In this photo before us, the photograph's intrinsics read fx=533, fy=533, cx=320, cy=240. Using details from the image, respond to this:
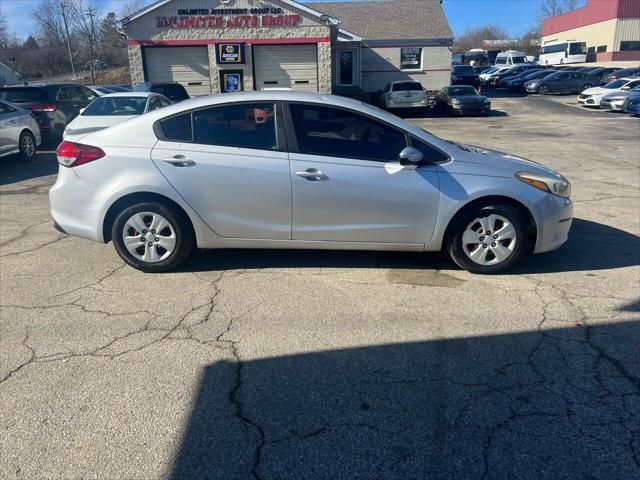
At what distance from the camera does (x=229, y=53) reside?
23.2 metres

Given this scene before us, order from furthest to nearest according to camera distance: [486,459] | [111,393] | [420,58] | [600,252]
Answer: [420,58] < [600,252] < [111,393] < [486,459]

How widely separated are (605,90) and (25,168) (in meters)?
25.3

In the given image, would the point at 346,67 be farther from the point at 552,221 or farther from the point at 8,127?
the point at 552,221

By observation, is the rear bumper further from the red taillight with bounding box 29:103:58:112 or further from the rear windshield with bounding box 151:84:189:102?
the rear windshield with bounding box 151:84:189:102

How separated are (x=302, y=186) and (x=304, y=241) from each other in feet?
1.72

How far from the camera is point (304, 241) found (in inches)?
192

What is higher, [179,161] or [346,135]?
[346,135]

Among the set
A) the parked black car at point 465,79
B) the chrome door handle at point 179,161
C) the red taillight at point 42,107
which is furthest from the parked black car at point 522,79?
the chrome door handle at point 179,161

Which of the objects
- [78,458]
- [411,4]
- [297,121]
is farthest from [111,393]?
[411,4]

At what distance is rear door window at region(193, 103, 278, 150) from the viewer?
186 inches

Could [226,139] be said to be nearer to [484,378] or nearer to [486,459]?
[484,378]

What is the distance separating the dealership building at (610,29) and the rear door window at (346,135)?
2184 inches

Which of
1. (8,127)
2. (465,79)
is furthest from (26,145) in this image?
(465,79)

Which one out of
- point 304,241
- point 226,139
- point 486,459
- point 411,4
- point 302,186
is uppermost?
point 411,4
